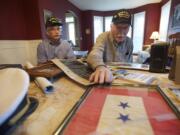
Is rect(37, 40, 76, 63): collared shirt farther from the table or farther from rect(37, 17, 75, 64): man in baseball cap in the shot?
the table

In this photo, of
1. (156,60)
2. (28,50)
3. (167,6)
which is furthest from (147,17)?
(156,60)

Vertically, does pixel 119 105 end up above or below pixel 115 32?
below

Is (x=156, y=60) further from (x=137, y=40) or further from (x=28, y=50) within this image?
(x=137, y=40)

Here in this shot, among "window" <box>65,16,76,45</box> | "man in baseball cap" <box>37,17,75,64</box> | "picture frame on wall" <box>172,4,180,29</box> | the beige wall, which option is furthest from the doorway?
"man in baseball cap" <box>37,17,75,64</box>

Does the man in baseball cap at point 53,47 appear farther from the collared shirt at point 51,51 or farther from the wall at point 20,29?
the wall at point 20,29

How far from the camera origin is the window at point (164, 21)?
4.44m

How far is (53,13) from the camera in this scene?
3.67 metres

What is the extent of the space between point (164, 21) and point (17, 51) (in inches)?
183

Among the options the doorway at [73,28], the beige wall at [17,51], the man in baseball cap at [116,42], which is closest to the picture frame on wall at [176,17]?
the man in baseball cap at [116,42]

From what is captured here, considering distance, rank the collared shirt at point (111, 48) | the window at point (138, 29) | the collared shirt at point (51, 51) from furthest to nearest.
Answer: the window at point (138, 29) < the collared shirt at point (51, 51) < the collared shirt at point (111, 48)

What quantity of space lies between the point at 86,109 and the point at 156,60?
611 mm

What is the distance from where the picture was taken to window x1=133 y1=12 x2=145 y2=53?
5738 millimetres

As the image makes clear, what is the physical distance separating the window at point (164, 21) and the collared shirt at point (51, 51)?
4004 mm

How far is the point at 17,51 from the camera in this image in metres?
2.70
